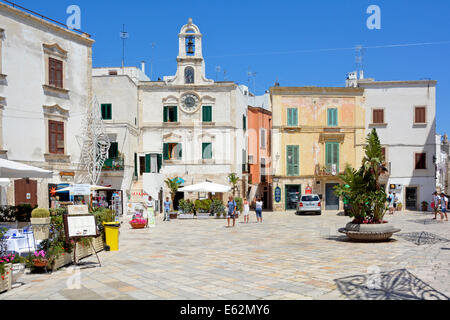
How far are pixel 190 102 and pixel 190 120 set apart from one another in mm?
1390

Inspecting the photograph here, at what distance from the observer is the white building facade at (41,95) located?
784 inches

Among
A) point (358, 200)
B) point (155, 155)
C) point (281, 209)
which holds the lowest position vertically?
point (281, 209)

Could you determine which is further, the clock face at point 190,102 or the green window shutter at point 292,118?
the green window shutter at point 292,118

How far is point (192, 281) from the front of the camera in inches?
335

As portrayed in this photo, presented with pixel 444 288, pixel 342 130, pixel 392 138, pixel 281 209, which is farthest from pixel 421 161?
pixel 444 288

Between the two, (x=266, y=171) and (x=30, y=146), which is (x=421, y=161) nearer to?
(x=266, y=171)

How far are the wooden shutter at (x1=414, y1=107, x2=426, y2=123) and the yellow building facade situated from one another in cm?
397

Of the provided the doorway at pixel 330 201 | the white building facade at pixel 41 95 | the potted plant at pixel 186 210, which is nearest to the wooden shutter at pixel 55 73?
the white building facade at pixel 41 95

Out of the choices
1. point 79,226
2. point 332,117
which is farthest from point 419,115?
point 79,226

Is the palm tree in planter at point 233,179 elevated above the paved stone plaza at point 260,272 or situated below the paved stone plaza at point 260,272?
above

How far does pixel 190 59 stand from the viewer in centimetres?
3328

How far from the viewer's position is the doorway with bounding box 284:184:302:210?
34000 mm

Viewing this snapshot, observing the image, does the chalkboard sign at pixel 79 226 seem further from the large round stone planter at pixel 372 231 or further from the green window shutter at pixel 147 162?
the green window shutter at pixel 147 162

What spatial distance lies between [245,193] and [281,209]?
4007 mm
